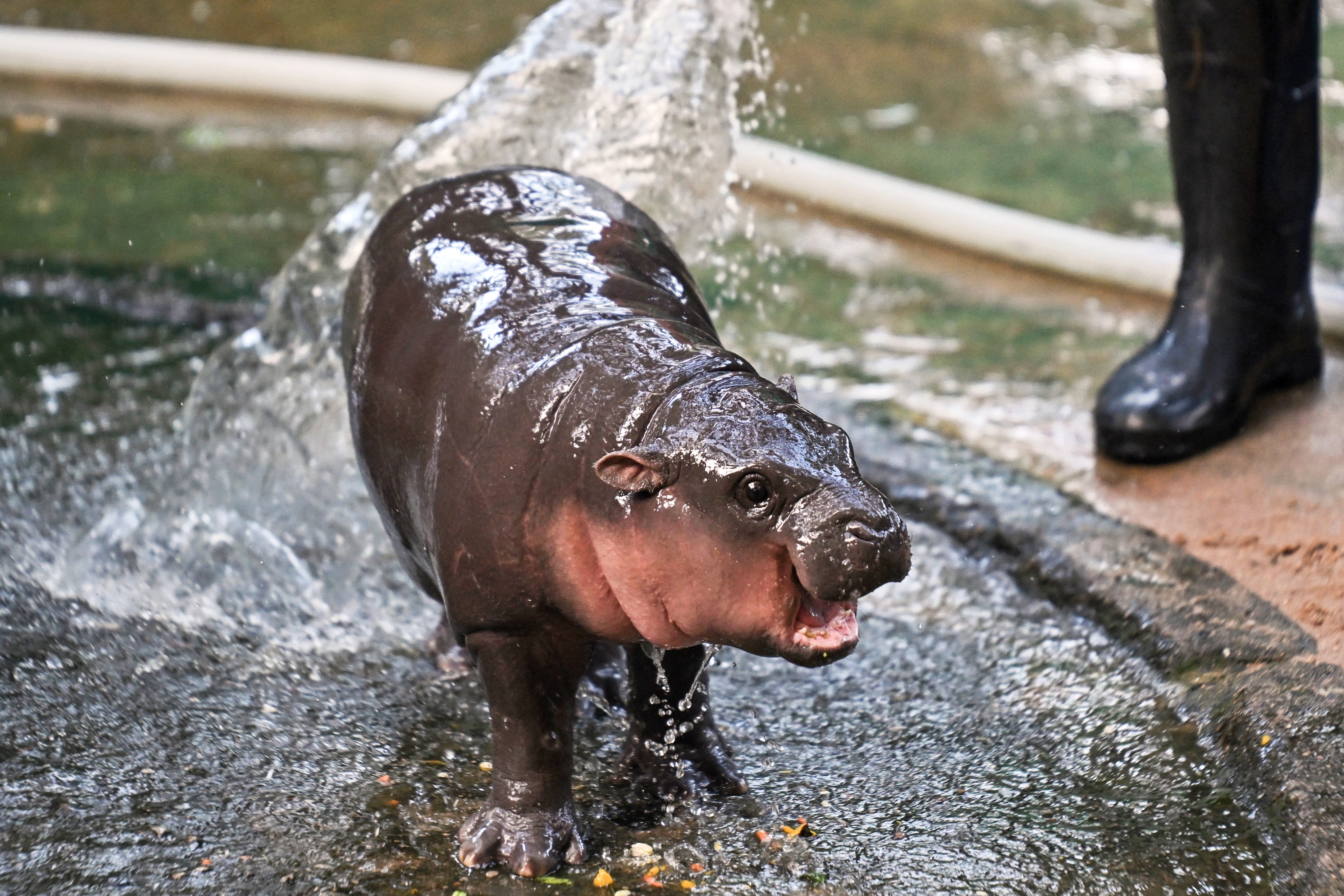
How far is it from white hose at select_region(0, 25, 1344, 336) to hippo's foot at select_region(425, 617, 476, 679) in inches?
102

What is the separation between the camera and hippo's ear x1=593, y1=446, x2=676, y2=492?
2.35m

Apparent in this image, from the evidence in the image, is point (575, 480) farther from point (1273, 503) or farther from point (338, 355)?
point (1273, 503)

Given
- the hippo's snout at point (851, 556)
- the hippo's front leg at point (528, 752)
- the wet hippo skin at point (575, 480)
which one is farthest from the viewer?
the hippo's front leg at point (528, 752)

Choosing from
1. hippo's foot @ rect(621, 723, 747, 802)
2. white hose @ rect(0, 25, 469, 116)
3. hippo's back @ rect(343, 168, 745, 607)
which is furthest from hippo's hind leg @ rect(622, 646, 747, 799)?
white hose @ rect(0, 25, 469, 116)

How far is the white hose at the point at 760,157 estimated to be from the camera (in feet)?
20.0

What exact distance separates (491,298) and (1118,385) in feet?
7.82

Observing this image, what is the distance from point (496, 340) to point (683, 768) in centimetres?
96

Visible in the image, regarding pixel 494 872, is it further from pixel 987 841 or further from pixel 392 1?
pixel 392 1

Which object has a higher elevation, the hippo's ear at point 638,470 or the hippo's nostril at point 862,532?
the hippo's ear at point 638,470

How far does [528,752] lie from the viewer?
2.75 metres

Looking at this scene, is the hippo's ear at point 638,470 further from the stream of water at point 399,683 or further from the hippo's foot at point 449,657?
the hippo's foot at point 449,657

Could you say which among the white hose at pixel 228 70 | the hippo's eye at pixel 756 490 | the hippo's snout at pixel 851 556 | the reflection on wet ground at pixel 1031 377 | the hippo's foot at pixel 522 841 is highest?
the hippo's eye at pixel 756 490

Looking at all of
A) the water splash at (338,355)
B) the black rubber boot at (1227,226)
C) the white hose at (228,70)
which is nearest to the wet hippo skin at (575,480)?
the water splash at (338,355)

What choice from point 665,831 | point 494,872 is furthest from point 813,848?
point 494,872
